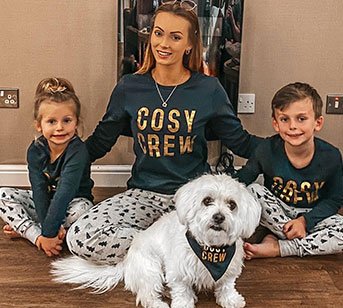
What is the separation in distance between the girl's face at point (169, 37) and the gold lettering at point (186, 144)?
291 millimetres

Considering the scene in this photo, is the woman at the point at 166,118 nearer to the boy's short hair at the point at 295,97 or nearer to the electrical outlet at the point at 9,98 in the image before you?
the boy's short hair at the point at 295,97

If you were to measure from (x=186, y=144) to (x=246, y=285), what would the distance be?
0.58 metres

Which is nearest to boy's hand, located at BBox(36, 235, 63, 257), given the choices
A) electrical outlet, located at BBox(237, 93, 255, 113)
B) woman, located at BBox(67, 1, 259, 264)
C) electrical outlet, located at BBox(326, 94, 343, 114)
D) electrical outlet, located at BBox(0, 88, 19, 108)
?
woman, located at BBox(67, 1, 259, 264)

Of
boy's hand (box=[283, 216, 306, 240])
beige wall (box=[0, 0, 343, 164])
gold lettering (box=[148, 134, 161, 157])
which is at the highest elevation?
beige wall (box=[0, 0, 343, 164])

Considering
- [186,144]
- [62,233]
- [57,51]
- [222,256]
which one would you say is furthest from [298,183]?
[57,51]

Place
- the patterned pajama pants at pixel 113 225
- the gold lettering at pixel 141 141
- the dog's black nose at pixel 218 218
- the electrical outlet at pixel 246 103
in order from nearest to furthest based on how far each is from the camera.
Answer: the dog's black nose at pixel 218 218 → the patterned pajama pants at pixel 113 225 → the gold lettering at pixel 141 141 → the electrical outlet at pixel 246 103

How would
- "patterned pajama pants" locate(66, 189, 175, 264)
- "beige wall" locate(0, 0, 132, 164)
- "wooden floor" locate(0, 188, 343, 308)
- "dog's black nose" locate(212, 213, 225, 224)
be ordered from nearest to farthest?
"dog's black nose" locate(212, 213, 225, 224) → "wooden floor" locate(0, 188, 343, 308) → "patterned pajama pants" locate(66, 189, 175, 264) → "beige wall" locate(0, 0, 132, 164)

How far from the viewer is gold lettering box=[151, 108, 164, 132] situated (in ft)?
7.23

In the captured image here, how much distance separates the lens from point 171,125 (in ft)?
7.22

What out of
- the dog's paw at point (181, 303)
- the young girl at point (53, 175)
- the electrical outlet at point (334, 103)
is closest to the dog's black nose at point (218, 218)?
the dog's paw at point (181, 303)

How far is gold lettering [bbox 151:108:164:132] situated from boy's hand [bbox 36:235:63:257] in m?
0.55

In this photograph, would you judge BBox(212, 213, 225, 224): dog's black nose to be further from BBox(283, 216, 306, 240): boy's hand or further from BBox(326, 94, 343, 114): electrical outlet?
BBox(326, 94, 343, 114): electrical outlet

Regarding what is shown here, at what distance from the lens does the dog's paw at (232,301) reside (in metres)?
1.86

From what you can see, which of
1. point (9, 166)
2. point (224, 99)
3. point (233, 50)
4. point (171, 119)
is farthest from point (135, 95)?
point (9, 166)
